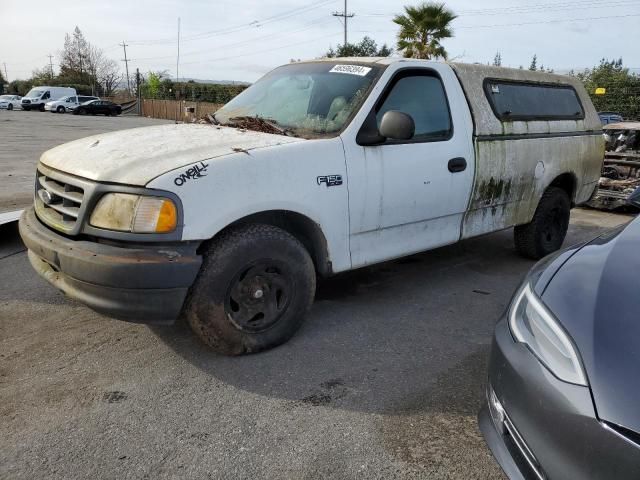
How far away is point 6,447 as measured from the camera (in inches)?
97.1

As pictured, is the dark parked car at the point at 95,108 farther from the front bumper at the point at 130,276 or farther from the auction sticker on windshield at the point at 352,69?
the front bumper at the point at 130,276

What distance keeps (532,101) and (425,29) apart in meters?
17.1

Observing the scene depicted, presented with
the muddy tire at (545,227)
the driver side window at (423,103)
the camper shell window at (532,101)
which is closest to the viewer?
the driver side window at (423,103)

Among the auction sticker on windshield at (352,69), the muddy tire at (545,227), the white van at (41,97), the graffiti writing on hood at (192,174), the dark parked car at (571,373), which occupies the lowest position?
the muddy tire at (545,227)

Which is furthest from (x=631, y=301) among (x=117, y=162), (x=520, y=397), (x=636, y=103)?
(x=636, y=103)

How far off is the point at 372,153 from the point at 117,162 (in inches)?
63.4

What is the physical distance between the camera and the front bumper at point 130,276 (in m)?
2.78

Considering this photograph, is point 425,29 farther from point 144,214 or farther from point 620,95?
point 144,214

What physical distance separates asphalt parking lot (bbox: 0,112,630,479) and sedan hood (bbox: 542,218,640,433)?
2.96 feet

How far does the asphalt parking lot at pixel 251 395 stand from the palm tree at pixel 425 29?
18.5 metres

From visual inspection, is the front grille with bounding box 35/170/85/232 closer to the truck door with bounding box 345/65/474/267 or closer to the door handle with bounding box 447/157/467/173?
the truck door with bounding box 345/65/474/267

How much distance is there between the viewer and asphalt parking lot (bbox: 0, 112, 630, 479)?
7.96ft

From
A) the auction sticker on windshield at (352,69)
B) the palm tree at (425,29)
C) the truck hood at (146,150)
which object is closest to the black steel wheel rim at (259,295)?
the truck hood at (146,150)

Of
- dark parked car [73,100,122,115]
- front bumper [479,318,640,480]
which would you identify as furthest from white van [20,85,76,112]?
front bumper [479,318,640,480]
